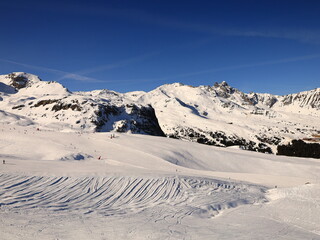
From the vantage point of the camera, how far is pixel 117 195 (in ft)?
40.6

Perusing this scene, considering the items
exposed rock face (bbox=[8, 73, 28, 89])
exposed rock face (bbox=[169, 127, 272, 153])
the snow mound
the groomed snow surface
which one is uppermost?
exposed rock face (bbox=[8, 73, 28, 89])

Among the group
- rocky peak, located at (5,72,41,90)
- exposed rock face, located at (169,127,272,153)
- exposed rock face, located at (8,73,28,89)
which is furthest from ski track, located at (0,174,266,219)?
exposed rock face, located at (8,73,28,89)

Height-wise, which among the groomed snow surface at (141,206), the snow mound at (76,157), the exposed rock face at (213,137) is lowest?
the groomed snow surface at (141,206)

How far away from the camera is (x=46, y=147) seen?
23.6 meters

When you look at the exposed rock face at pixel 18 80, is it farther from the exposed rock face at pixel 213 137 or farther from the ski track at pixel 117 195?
the ski track at pixel 117 195

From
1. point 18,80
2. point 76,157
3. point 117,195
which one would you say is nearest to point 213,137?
point 18,80

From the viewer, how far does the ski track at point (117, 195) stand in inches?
403

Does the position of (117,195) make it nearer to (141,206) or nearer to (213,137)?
(141,206)

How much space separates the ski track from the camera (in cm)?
1024

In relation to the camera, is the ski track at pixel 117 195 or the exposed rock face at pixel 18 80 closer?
the ski track at pixel 117 195

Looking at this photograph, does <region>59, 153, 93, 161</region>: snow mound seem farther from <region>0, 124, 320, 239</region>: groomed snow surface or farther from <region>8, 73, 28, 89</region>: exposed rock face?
<region>8, 73, 28, 89</region>: exposed rock face

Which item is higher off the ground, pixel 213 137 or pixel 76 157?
pixel 213 137

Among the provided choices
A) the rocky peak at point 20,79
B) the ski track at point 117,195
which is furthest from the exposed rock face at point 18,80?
the ski track at point 117,195

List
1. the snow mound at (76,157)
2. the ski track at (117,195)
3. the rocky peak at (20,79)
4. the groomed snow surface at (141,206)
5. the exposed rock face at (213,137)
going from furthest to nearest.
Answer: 1. the rocky peak at (20,79)
2. the exposed rock face at (213,137)
3. the snow mound at (76,157)
4. the ski track at (117,195)
5. the groomed snow surface at (141,206)
